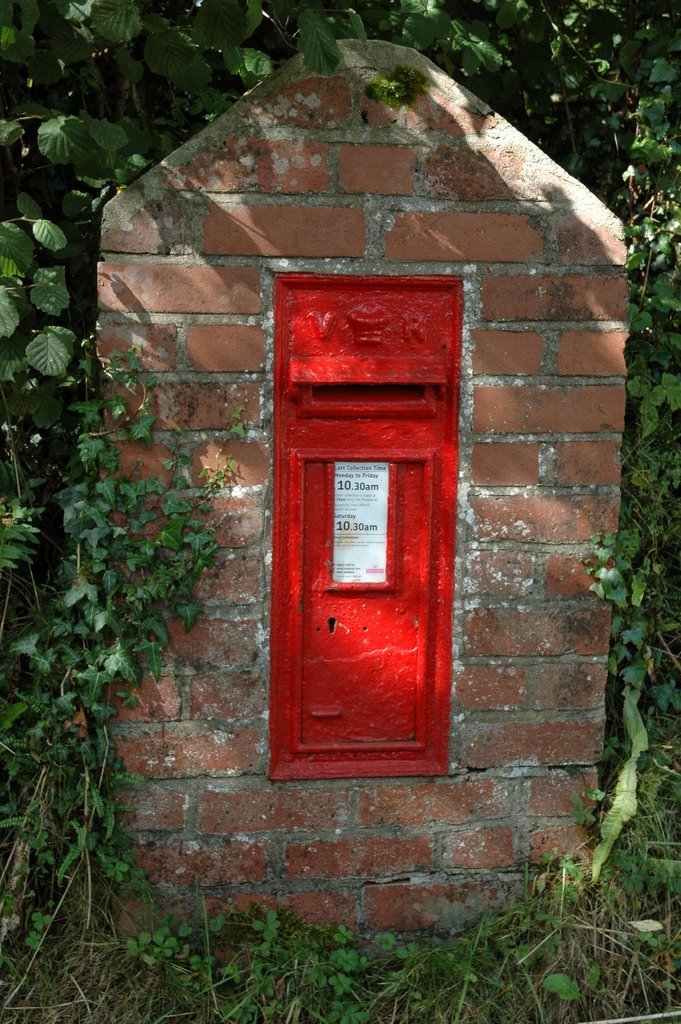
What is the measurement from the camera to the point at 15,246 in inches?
77.5

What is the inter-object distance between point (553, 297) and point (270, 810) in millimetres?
1394

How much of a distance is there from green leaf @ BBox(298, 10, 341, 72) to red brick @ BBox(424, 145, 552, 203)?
13.0 inches

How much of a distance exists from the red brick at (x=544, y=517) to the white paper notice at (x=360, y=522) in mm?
228

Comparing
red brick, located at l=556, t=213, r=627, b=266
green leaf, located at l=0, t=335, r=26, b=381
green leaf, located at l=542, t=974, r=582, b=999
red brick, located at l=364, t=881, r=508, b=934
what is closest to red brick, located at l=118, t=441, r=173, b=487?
green leaf, located at l=0, t=335, r=26, b=381

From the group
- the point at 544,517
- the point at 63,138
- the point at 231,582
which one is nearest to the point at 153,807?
the point at 231,582

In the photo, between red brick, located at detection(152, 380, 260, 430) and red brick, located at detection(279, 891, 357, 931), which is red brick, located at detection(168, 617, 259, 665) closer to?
red brick, located at detection(152, 380, 260, 430)

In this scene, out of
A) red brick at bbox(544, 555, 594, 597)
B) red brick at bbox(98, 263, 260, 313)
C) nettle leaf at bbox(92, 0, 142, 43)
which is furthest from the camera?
red brick at bbox(544, 555, 594, 597)

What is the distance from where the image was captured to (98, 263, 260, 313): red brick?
2045mm

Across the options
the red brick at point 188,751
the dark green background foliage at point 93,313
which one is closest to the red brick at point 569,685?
the dark green background foliage at point 93,313

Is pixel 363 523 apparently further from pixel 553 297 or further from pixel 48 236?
pixel 48 236

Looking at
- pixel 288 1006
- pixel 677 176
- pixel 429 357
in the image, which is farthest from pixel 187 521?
pixel 677 176

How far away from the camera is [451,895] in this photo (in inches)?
91.0

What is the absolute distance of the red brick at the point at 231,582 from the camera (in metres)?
2.15

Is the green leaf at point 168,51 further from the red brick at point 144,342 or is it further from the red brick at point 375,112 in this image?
the red brick at point 144,342
